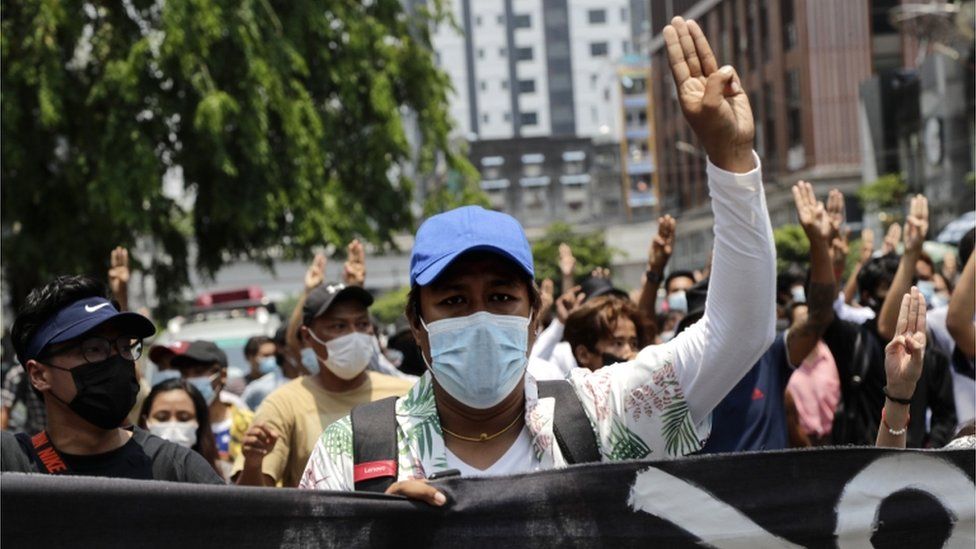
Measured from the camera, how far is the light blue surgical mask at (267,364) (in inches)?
438

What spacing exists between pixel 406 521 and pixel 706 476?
592 mm

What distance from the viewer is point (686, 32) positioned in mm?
2732

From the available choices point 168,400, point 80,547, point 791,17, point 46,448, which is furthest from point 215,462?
point 791,17

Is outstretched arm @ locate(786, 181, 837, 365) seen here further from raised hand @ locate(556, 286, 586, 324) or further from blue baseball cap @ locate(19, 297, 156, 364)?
raised hand @ locate(556, 286, 586, 324)

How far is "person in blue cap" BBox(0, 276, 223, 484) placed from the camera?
388 centimetres

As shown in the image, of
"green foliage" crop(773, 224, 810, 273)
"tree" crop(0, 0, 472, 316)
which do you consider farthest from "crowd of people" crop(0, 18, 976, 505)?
"green foliage" crop(773, 224, 810, 273)

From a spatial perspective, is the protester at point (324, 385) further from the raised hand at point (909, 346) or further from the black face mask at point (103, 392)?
the raised hand at point (909, 346)

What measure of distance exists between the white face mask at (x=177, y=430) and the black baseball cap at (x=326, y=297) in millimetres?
701

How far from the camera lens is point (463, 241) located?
2.87m

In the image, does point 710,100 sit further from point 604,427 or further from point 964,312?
point 964,312

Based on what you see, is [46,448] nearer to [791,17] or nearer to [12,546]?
[12,546]

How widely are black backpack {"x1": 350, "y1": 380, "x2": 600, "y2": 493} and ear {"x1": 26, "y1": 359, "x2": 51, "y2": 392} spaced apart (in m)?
1.33

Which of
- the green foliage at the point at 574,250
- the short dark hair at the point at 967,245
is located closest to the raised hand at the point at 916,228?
the short dark hair at the point at 967,245

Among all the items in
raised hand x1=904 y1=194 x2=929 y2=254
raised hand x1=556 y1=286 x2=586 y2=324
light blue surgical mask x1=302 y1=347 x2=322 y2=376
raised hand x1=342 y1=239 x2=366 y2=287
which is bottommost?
light blue surgical mask x1=302 y1=347 x2=322 y2=376
